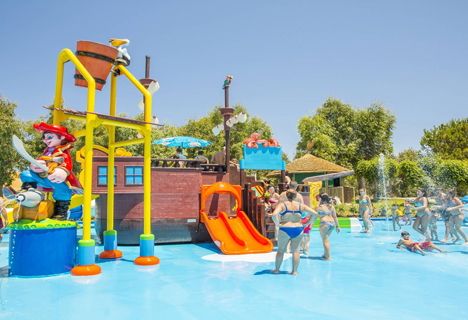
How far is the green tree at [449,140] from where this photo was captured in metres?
42.1

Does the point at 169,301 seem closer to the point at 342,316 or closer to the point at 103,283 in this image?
the point at 103,283

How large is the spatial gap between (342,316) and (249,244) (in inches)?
232

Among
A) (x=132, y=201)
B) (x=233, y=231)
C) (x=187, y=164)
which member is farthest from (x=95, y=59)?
(x=233, y=231)

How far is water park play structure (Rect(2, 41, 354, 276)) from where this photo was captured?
7.54 meters

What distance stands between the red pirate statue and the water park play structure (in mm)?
302

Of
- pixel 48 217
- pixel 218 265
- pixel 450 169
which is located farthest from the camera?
pixel 450 169

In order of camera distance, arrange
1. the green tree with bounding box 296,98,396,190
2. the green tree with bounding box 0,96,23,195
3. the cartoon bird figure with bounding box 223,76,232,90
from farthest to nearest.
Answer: the green tree with bounding box 296,98,396,190
the green tree with bounding box 0,96,23,195
the cartoon bird figure with bounding box 223,76,232,90

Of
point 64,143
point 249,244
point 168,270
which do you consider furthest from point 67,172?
point 249,244

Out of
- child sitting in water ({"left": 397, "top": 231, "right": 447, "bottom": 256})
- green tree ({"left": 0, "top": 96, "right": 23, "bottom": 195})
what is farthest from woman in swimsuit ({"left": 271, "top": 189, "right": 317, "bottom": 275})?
green tree ({"left": 0, "top": 96, "right": 23, "bottom": 195})

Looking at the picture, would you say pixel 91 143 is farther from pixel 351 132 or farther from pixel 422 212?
pixel 351 132

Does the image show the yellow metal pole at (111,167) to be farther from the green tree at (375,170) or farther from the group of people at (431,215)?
the green tree at (375,170)

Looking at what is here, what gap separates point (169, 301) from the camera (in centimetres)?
→ 592

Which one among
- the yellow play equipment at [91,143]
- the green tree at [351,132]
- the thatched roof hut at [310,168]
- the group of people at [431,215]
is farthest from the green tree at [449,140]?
the yellow play equipment at [91,143]

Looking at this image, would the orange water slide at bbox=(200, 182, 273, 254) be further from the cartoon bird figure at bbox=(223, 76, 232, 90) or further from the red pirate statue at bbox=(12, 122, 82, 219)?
the red pirate statue at bbox=(12, 122, 82, 219)
